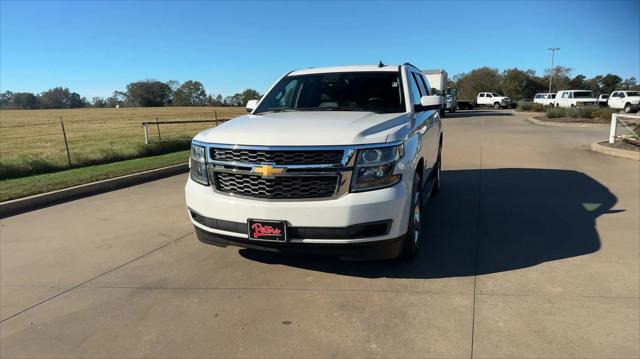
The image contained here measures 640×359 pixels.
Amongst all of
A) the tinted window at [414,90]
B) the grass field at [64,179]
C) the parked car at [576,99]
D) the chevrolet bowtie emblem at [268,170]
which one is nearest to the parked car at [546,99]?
the parked car at [576,99]

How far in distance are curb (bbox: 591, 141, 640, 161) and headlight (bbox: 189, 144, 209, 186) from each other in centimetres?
1047

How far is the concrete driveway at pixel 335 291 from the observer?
3084mm

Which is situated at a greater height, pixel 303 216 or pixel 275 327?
pixel 303 216

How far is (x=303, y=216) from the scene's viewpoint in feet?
11.8

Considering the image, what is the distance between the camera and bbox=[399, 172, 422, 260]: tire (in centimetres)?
403

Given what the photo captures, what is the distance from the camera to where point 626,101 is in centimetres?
3500

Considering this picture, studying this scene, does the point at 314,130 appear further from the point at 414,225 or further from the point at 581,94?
the point at 581,94

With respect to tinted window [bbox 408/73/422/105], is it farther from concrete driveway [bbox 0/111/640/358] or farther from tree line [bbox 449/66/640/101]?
tree line [bbox 449/66/640/101]

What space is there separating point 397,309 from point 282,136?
63.2 inches

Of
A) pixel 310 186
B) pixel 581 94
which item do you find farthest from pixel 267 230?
pixel 581 94

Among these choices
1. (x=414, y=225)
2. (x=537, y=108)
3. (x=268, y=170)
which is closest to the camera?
(x=268, y=170)

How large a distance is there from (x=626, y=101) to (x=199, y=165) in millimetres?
39568

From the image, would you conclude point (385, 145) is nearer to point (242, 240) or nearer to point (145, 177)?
point (242, 240)

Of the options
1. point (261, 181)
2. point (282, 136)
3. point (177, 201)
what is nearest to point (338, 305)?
point (261, 181)
